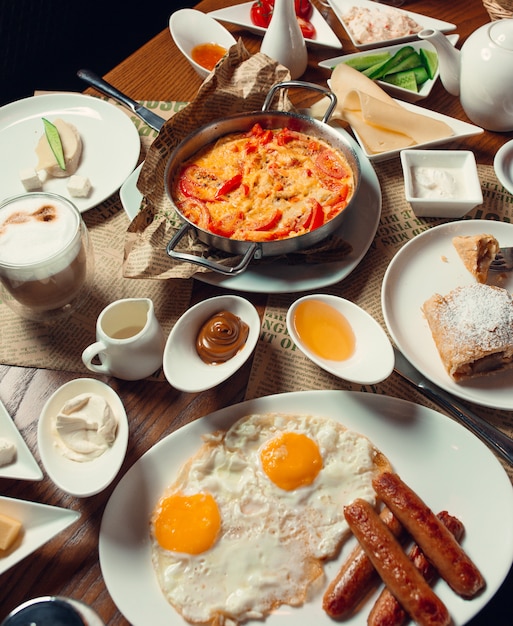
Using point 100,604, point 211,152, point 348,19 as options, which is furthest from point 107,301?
point 348,19

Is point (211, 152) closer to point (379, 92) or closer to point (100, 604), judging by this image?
point (379, 92)

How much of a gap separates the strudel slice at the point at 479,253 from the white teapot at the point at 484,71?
76cm

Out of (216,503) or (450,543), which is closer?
(450,543)

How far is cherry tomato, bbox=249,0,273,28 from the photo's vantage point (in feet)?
9.61

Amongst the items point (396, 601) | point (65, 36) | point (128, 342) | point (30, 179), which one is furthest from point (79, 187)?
point (65, 36)

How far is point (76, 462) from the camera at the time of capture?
61.4 inches

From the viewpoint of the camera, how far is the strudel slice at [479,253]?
200 cm

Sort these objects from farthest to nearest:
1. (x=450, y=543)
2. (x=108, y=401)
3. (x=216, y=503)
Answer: (x=108, y=401) < (x=216, y=503) < (x=450, y=543)

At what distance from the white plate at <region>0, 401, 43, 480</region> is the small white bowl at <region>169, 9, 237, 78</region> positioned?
1916 mm

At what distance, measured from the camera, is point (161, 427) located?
5.79 feet

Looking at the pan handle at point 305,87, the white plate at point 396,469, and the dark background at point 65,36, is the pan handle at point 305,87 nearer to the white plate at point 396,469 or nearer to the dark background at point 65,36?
the white plate at point 396,469

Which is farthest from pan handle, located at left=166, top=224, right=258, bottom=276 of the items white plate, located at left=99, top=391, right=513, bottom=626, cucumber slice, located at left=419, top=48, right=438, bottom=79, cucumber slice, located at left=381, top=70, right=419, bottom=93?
cucumber slice, located at left=419, top=48, right=438, bottom=79

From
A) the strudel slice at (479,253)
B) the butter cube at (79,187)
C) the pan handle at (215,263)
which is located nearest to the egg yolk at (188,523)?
the pan handle at (215,263)

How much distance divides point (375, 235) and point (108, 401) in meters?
1.20
